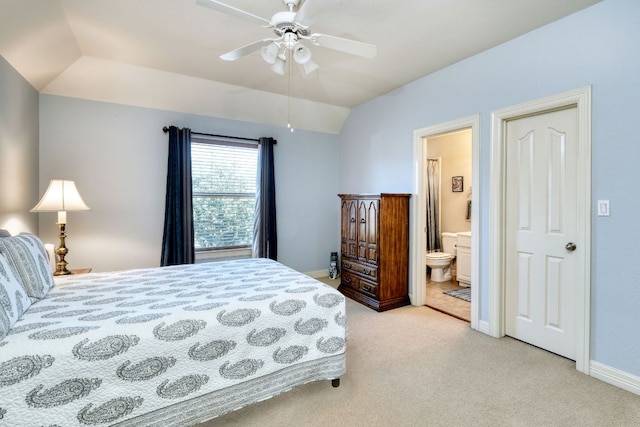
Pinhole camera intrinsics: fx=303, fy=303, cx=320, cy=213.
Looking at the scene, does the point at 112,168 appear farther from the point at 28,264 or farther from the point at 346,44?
Result: the point at 346,44

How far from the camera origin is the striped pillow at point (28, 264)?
68.5 inches

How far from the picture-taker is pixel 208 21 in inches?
94.1

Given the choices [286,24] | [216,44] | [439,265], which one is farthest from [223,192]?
[439,265]

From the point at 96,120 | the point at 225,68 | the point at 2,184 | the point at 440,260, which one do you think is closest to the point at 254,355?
the point at 2,184

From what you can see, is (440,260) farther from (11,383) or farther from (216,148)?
(11,383)

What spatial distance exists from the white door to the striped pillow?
359 centimetres

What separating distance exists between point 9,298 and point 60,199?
1.52 m

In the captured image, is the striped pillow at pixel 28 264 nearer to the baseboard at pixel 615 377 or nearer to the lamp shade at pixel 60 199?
the lamp shade at pixel 60 199

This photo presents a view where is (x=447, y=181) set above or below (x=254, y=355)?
above

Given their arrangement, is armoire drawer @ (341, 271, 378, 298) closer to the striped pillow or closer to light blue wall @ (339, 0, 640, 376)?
light blue wall @ (339, 0, 640, 376)

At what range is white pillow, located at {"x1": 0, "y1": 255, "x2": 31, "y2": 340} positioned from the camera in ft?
4.53

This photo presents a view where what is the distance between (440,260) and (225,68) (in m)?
3.92

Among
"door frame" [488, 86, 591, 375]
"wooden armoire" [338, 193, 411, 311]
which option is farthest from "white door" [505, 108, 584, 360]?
"wooden armoire" [338, 193, 411, 311]

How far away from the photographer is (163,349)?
147 centimetres
